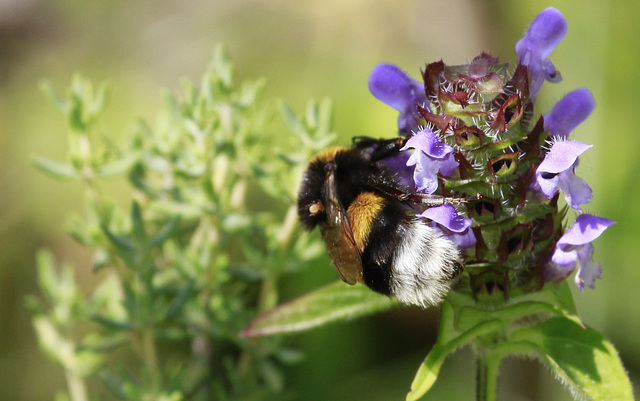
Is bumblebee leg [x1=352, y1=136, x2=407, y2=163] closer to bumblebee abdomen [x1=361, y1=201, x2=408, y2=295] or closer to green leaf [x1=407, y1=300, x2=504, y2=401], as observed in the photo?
bumblebee abdomen [x1=361, y1=201, x2=408, y2=295]

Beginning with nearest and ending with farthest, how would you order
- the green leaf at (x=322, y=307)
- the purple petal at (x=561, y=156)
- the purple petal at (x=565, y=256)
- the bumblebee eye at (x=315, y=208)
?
the purple petal at (x=561, y=156) → the purple petal at (x=565, y=256) → the bumblebee eye at (x=315, y=208) → the green leaf at (x=322, y=307)

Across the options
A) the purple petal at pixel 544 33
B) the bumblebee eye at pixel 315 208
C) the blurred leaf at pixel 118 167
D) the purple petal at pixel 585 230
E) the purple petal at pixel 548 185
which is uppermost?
the purple petal at pixel 544 33

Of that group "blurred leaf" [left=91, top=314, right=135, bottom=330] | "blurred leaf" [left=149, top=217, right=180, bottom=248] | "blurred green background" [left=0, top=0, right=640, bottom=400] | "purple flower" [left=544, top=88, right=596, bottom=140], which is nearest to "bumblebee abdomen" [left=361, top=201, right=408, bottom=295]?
"purple flower" [left=544, top=88, right=596, bottom=140]

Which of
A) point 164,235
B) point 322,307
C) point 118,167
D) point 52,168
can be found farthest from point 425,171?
point 52,168

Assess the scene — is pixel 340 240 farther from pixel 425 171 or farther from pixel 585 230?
pixel 585 230

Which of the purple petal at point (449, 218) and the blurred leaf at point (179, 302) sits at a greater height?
the purple petal at point (449, 218)

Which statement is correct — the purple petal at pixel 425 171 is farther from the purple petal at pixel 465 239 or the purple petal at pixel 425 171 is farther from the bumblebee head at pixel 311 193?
the bumblebee head at pixel 311 193

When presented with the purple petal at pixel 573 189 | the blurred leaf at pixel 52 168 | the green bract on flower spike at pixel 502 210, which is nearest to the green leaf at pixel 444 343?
the green bract on flower spike at pixel 502 210
